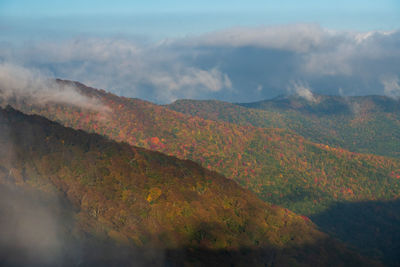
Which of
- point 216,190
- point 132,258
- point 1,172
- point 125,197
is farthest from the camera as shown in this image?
point 216,190

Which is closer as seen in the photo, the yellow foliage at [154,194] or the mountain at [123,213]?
the mountain at [123,213]

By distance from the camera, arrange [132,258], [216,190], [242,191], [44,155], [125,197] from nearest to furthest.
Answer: [132,258] < [125,197] < [44,155] < [216,190] < [242,191]

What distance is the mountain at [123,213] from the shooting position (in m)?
106

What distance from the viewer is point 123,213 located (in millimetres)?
135625

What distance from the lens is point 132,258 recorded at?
110125 millimetres

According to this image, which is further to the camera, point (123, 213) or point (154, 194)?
point (154, 194)

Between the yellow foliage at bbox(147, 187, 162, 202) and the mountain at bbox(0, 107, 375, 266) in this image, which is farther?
the yellow foliage at bbox(147, 187, 162, 202)

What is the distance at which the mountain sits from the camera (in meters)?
106

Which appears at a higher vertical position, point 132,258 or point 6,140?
point 6,140

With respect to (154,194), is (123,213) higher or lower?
lower

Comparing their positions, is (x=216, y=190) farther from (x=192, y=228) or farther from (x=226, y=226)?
(x=192, y=228)

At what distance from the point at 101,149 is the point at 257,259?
266 feet

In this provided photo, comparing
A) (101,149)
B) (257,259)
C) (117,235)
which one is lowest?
(257,259)

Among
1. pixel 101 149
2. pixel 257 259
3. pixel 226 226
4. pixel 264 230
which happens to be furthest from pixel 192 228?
pixel 101 149
